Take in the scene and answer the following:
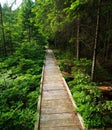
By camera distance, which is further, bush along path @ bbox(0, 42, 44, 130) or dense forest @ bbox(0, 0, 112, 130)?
dense forest @ bbox(0, 0, 112, 130)

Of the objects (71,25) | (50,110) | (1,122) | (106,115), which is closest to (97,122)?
(106,115)

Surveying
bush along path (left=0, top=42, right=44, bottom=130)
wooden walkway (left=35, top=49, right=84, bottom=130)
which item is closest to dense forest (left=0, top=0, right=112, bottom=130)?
bush along path (left=0, top=42, right=44, bottom=130)

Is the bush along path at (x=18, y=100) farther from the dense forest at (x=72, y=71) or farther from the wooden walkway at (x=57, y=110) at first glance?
the wooden walkway at (x=57, y=110)

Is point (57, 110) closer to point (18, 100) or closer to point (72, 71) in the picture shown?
point (18, 100)

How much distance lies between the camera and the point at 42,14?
16.9m

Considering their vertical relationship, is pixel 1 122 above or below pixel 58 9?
below

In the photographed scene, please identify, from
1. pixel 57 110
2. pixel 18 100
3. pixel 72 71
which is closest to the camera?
pixel 57 110

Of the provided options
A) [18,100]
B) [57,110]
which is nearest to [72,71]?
[18,100]

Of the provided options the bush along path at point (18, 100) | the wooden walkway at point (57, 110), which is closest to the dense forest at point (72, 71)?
the bush along path at point (18, 100)

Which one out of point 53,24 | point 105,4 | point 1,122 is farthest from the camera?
point 53,24

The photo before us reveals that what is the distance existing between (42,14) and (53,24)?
2.41m

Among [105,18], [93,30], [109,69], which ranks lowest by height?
[109,69]

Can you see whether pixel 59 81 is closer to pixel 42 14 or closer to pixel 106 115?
pixel 106 115

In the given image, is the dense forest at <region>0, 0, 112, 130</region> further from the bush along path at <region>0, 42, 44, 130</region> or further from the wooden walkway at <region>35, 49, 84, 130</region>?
the wooden walkway at <region>35, 49, 84, 130</region>
